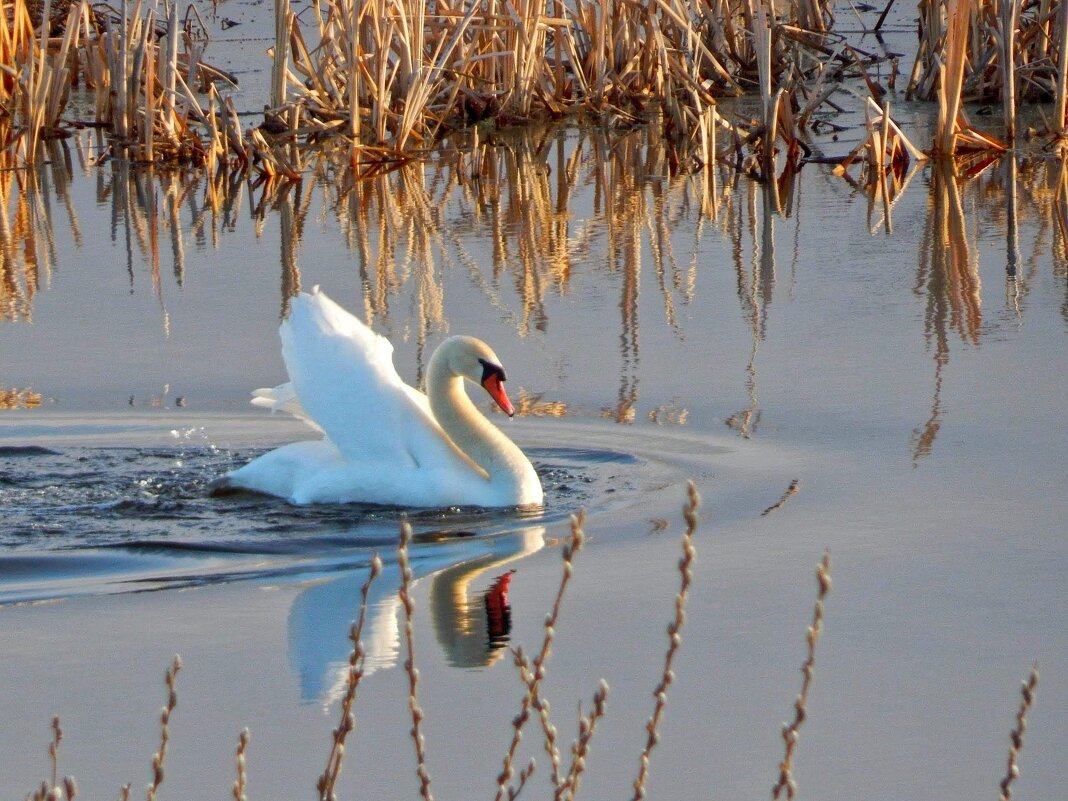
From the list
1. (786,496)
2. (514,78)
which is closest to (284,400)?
(786,496)

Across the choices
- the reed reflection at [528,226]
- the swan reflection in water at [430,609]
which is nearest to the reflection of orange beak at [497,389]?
the swan reflection in water at [430,609]

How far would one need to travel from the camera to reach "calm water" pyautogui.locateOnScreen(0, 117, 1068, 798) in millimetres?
3781

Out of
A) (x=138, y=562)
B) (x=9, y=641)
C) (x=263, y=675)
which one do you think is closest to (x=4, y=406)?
(x=138, y=562)

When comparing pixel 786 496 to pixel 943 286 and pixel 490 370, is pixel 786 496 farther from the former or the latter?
pixel 943 286

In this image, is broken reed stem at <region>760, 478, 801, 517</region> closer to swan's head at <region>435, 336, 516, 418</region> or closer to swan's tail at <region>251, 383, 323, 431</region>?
swan's head at <region>435, 336, 516, 418</region>

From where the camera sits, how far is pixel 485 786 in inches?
135

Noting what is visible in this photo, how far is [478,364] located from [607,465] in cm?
54

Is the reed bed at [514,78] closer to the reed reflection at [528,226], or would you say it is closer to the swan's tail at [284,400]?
the reed reflection at [528,226]

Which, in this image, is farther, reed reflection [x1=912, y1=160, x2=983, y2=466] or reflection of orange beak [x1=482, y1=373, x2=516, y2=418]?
reed reflection [x1=912, y1=160, x2=983, y2=466]

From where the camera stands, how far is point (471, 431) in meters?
5.96

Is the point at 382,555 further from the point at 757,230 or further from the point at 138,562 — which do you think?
the point at 757,230

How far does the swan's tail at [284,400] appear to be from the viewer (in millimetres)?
6102

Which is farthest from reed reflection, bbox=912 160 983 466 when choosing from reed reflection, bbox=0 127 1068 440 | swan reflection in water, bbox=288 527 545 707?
swan reflection in water, bbox=288 527 545 707

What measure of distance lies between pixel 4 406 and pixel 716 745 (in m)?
3.98
